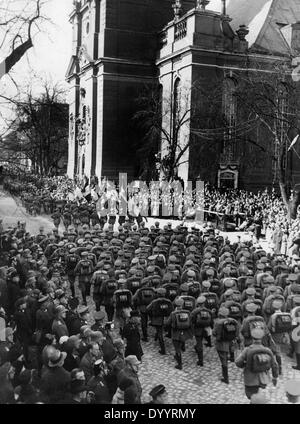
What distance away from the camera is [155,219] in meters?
27.3

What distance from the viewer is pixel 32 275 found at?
10711 mm

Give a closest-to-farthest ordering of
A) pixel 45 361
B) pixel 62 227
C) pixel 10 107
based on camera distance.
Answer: pixel 45 361, pixel 10 107, pixel 62 227

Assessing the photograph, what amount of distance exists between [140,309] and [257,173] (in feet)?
81.1

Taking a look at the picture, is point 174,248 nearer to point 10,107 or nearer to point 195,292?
point 195,292

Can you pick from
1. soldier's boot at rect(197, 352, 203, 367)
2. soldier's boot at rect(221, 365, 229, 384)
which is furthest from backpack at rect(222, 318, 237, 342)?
soldier's boot at rect(197, 352, 203, 367)

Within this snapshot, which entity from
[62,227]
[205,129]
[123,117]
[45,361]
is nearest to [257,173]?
[205,129]

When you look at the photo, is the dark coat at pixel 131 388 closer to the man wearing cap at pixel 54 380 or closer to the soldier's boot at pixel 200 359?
the man wearing cap at pixel 54 380

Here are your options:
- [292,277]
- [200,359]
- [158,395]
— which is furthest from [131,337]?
[292,277]

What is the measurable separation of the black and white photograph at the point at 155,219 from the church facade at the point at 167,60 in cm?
10

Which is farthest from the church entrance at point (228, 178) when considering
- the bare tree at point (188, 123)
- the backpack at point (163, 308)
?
the backpack at point (163, 308)

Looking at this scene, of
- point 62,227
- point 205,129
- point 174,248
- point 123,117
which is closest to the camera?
point 174,248

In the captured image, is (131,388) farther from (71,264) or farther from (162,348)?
(71,264)

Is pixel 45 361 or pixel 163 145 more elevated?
pixel 163 145

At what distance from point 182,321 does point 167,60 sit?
27685mm
